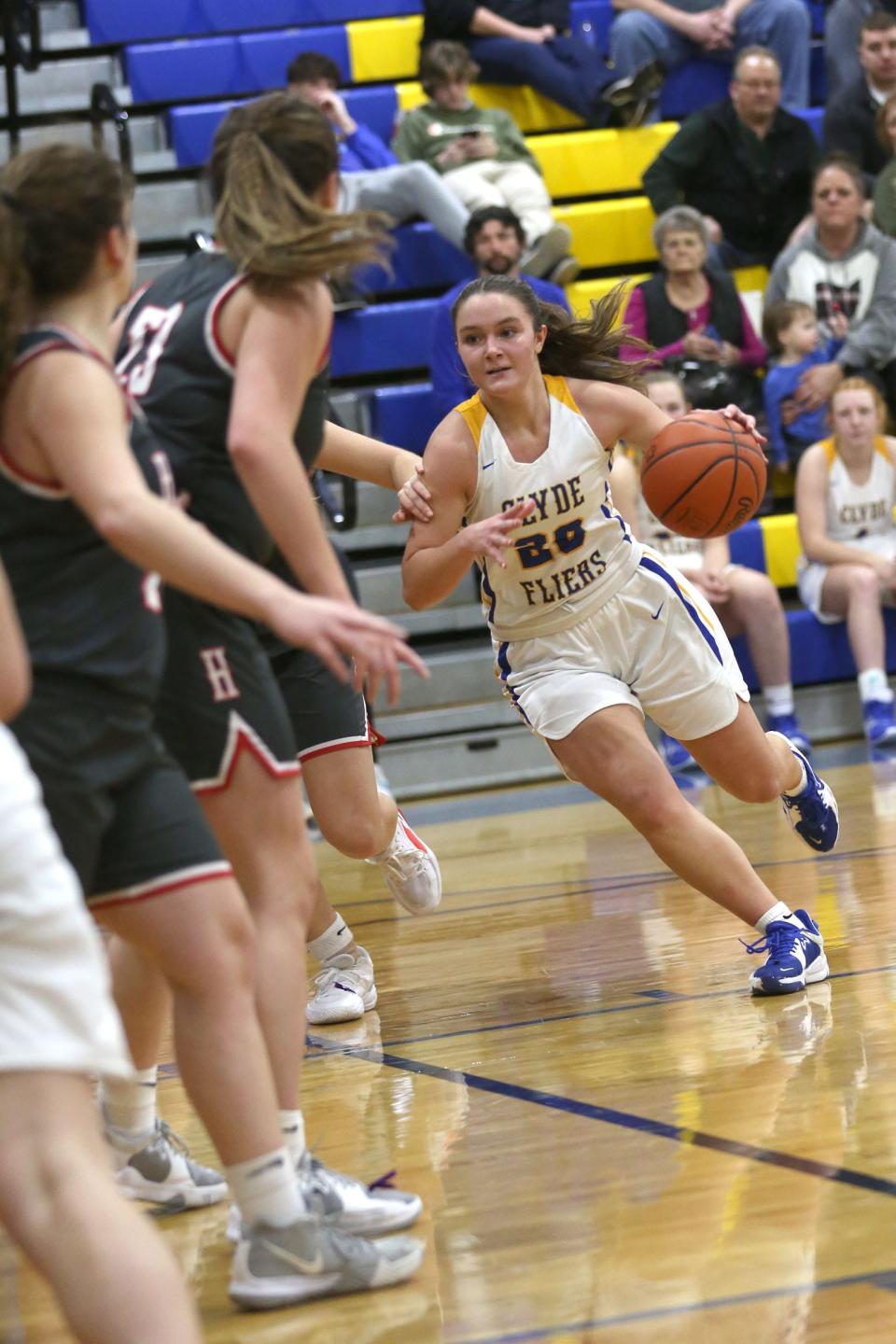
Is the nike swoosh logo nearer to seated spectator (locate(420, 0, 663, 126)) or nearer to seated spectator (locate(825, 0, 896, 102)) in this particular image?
seated spectator (locate(420, 0, 663, 126))

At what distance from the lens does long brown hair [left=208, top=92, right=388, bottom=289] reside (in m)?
2.50

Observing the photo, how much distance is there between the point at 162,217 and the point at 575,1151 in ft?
25.9

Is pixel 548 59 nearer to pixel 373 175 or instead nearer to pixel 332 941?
pixel 373 175

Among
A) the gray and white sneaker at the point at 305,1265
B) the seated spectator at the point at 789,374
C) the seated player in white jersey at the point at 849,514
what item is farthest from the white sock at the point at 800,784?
the seated spectator at the point at 789,374

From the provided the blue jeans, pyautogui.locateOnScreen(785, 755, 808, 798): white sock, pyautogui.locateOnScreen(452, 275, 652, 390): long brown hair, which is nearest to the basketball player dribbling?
pyautogui.locateOnScreen(452, 275, 652, 390): long brown hair

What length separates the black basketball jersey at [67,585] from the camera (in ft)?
7.09

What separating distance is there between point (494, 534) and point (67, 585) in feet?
4.62

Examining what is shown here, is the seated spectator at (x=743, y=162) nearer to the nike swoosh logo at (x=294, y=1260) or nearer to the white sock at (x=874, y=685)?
the white sock at (x=874, y=685)

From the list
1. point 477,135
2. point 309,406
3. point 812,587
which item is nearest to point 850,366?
point 812,587

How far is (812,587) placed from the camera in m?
8.54

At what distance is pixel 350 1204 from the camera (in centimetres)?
264

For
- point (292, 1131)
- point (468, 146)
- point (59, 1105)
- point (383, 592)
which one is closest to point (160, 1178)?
point (292, 1131)

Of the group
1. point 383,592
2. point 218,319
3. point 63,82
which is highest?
point 218,319

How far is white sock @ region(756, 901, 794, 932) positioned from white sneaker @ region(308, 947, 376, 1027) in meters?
0.93
